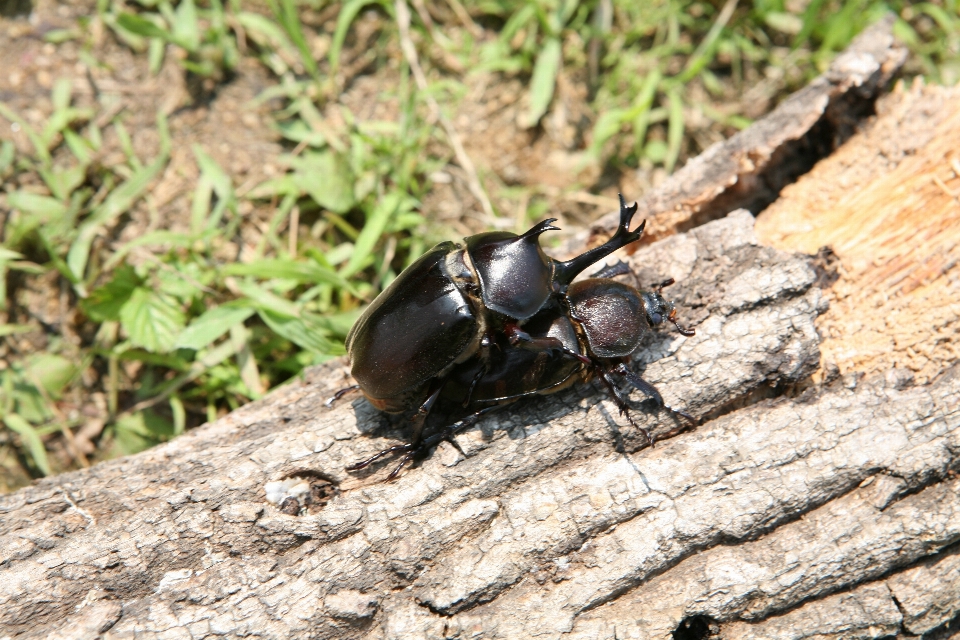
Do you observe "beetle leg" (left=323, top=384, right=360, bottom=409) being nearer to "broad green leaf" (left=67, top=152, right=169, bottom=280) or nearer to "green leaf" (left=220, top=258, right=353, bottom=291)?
"green leaf" (left=220, top=258, right=353, bottom=291)

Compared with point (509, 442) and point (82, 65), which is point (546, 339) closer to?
point (509, 442)

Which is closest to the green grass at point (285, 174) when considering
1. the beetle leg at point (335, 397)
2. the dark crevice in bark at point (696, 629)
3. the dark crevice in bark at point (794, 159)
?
the beetle leg at point (335, 397)

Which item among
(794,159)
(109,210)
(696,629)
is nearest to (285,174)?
(109,210)

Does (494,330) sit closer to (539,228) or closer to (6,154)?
(539,228)

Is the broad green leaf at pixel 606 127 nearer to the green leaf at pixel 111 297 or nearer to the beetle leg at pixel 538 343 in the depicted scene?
the beetle leg at pixel 538 343

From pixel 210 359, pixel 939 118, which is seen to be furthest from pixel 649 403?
pixel 210 359

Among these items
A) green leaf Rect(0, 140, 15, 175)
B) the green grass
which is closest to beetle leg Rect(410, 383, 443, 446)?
the green grass
